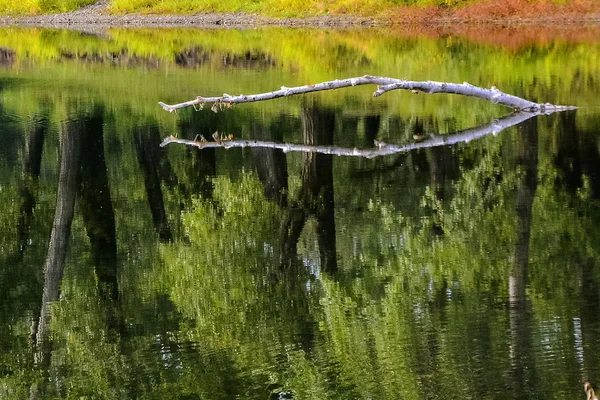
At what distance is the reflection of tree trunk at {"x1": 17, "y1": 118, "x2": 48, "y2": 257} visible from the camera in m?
15.9

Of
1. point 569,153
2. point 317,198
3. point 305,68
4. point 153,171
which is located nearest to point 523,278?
point 317,198

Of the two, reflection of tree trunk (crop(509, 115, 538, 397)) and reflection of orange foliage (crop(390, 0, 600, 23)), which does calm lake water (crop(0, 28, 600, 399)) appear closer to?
reflection of tree trunk (crop(509, 115, 538, 397))

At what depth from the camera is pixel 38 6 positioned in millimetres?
66562

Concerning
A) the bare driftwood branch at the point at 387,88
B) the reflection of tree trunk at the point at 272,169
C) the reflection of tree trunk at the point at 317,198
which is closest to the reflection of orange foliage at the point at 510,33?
the reflection of tree trunk at the point at 317,198

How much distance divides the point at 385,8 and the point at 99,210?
37826 mm

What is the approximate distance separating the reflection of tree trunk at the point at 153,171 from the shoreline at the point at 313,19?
2732cm

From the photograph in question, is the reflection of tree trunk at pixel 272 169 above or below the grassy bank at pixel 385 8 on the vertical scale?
below

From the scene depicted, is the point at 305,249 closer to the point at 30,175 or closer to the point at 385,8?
the point at 30,175

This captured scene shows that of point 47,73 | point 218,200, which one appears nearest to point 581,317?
point 218,200

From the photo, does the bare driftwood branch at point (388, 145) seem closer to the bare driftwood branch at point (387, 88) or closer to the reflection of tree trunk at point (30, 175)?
the bare driftwood branch at point (387, 88)

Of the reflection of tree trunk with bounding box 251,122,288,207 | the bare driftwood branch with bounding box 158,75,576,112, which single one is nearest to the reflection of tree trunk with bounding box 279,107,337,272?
the reflection of tree trunk with bounding box 251,122,288,207

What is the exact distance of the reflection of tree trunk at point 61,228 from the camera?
33.0 feet

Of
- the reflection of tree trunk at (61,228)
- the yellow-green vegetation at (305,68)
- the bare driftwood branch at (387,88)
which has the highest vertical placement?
the bare driftwood branch at (387,88)

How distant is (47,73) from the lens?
112 feet
